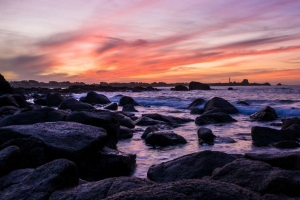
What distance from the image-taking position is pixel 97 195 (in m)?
3.30

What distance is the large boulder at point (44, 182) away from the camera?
3.62 m

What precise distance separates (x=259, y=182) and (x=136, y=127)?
28.1ft

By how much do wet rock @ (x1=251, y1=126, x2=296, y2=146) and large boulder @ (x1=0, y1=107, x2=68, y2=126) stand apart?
18.3 feet

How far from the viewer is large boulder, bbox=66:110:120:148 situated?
7.94 metres

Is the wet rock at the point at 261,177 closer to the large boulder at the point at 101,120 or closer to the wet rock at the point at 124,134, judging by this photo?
the large boulder at the point at 101,120

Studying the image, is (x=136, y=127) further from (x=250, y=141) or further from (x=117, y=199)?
A: (x=117, y=199)

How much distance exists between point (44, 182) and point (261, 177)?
2698 mm

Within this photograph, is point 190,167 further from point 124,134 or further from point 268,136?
point 124,134

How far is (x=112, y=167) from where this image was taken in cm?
600

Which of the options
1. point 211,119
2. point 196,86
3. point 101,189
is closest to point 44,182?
point 101,189

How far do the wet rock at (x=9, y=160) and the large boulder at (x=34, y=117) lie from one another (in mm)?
3483

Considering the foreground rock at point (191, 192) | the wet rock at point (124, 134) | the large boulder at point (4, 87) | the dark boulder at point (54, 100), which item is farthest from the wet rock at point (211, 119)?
the large boulder at point (4, 87)

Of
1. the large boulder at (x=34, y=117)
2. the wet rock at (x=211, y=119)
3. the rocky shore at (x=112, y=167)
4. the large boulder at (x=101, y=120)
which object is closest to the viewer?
the rocky shore at (x=112, y=167)

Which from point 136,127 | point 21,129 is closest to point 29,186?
point 21,129
